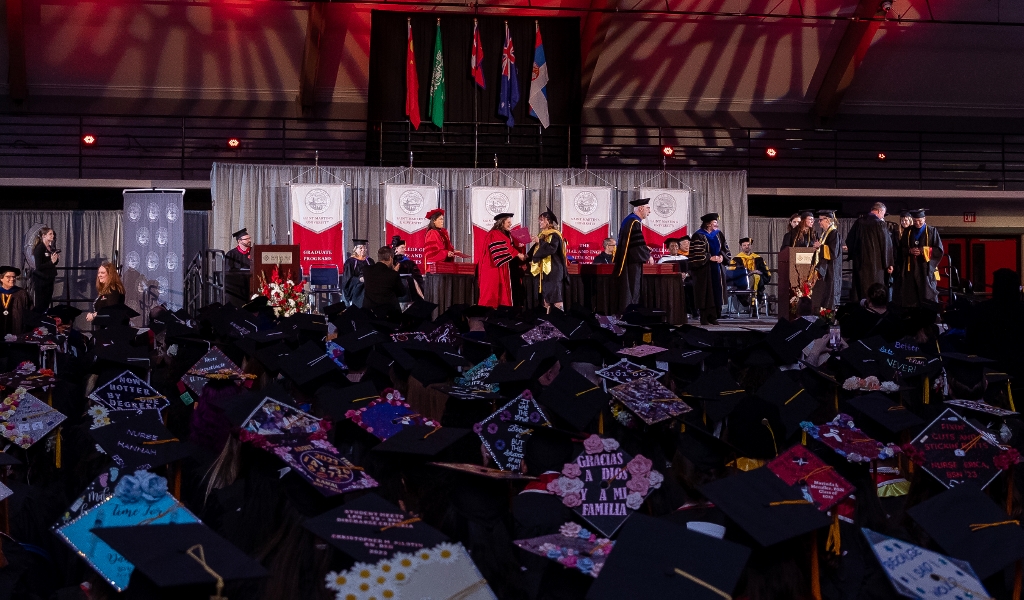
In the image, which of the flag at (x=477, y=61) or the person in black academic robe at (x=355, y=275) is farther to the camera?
the flag at (x=477, y=61)

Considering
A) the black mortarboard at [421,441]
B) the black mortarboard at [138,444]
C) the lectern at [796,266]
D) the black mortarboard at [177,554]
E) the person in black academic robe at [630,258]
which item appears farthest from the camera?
the lectern at [796,266]

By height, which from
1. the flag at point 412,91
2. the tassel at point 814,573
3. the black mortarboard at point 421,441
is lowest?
the tassel at point 814,573

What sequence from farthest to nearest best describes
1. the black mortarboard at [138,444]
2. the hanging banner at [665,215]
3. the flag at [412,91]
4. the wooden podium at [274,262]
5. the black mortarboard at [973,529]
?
the flag at [412,91] → the hanging banner at [665,215] → the wooden podium at [274,262] → the black mortarboard at [138,444] → the black mortarboard at [973,529]

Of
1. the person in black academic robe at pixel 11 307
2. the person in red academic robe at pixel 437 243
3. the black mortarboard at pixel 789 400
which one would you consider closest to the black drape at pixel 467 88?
the person in red academic robe at pixel 437 243

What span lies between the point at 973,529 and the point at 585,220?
36.3 ft

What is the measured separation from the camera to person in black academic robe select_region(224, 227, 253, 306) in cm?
1138

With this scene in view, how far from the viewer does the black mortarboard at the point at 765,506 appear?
231 cm

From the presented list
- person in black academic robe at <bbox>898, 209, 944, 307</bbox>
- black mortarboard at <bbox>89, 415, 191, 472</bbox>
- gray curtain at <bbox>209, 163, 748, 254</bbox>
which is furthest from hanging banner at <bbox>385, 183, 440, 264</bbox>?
black mortarboard at <bbox>89, 415, 191, 472</bbox>

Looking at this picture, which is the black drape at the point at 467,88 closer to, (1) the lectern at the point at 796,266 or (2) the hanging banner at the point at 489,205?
(2) the hanging banner at the point at 489,205

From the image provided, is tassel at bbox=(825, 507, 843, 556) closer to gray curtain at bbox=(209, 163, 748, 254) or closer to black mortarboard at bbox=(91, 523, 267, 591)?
black mortarboard at bbox=(91, 523, 267, 591)

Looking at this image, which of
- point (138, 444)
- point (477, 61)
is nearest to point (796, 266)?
point (477, 61)

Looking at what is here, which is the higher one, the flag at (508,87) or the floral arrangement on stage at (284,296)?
the flag at (508,87)

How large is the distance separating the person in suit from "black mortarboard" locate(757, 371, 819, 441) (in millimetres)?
9936

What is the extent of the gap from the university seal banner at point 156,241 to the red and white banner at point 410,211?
2.61 meters
